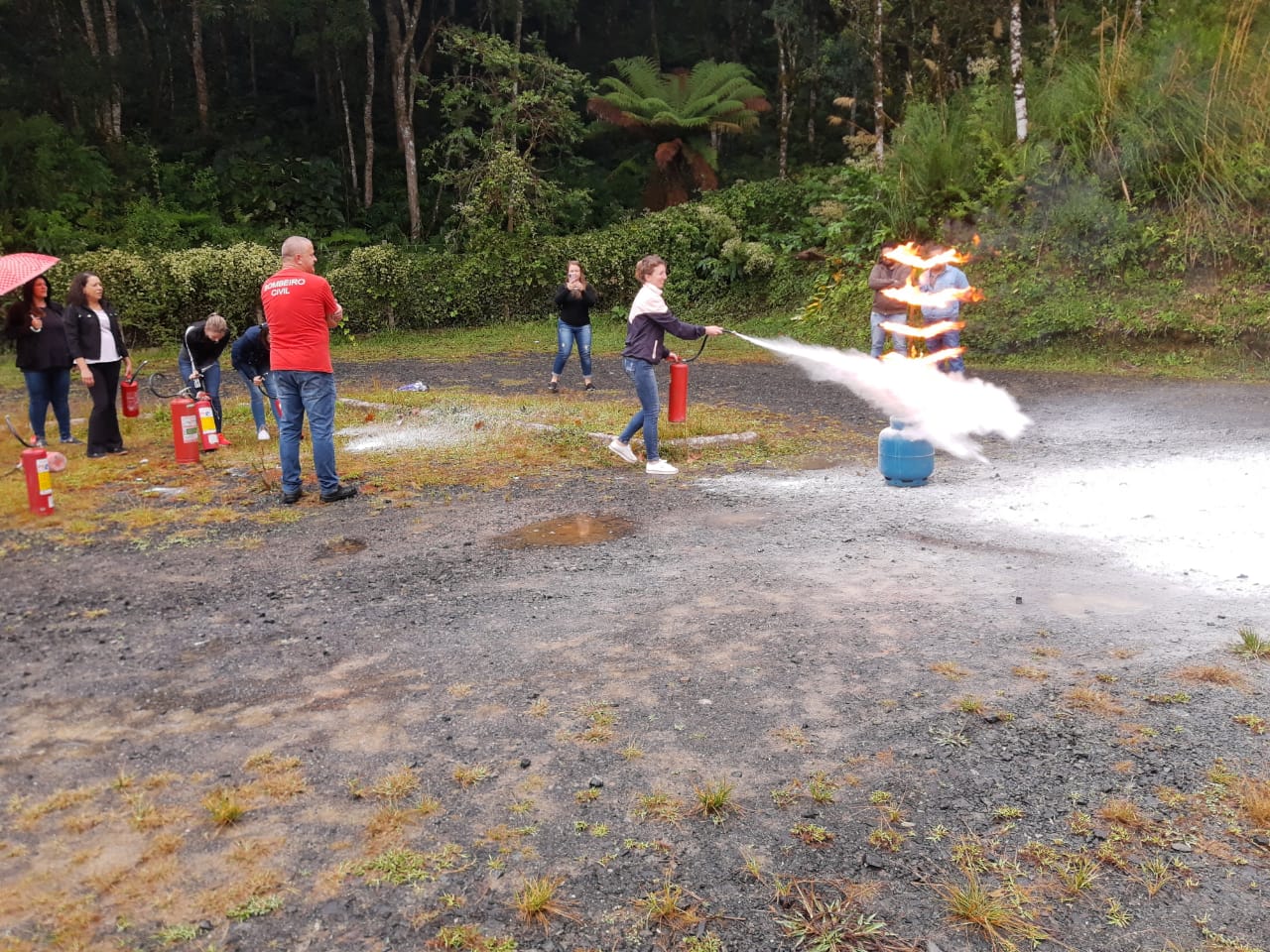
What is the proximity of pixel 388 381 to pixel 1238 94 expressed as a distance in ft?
44.1

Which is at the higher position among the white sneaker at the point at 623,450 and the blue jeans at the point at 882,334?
the blue jeans at the point at 882,334

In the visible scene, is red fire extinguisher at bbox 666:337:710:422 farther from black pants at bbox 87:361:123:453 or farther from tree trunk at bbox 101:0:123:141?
tree trunk at bbox 101:0:123:141

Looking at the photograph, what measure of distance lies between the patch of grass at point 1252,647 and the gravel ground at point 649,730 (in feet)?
0.30

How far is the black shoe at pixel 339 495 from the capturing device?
26.1 ft

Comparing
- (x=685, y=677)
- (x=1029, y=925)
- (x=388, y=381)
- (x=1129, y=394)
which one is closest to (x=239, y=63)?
(x=388, y=381)

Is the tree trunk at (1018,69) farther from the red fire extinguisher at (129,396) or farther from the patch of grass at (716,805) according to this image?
the patch of grass at (716,805)

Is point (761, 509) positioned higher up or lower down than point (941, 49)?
lower down

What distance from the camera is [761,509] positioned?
755 centimetres

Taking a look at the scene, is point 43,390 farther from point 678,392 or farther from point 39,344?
point 678,392

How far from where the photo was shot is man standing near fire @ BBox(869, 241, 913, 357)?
1202 cm

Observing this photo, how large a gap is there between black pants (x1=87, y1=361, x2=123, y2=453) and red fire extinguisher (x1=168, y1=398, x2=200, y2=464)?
0.76 meters

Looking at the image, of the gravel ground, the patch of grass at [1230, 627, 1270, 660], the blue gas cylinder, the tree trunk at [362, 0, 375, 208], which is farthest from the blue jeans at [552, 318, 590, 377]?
the tree trunk at [362, 0, 375, 208]

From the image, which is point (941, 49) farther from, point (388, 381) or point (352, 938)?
point (352, 938)

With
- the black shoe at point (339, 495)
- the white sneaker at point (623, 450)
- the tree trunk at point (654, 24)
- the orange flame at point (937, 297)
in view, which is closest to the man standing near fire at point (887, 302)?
the orange flame at point (937, 297)
